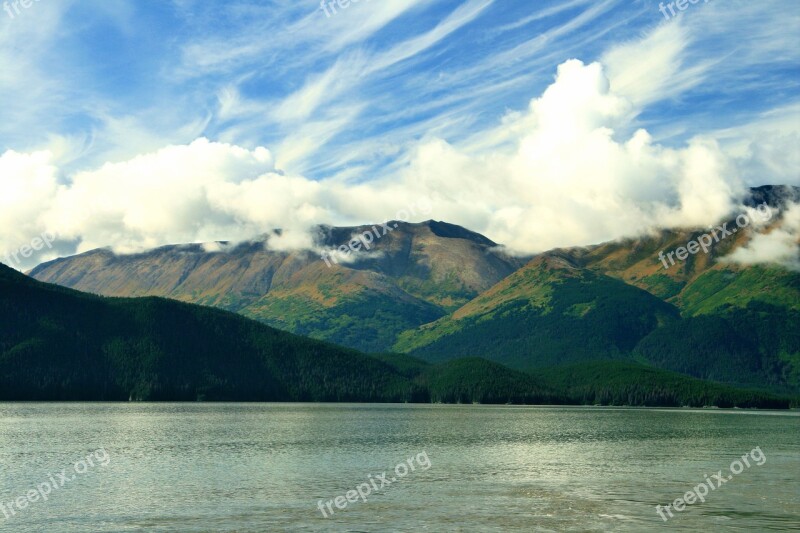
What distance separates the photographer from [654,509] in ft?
288

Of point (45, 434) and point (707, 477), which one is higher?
point (45, 434)

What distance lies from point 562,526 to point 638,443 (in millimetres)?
121807

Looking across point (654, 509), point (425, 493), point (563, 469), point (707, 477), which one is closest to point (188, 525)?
point (425, 493)

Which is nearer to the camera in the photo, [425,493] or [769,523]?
[769,523]

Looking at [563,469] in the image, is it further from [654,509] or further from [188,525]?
[188,525]

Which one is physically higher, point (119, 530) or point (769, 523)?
point (119, 530)

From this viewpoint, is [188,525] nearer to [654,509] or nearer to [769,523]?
[654,509]

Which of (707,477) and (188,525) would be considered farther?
(707,477)

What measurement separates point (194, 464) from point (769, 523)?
289 feet

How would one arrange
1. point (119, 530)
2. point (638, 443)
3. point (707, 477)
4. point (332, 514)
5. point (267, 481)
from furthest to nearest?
point (638, 443)
point (707, 477)
point (267, 481)
point (332, 514)
point (119, 530)

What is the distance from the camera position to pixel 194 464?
130500 millimetres

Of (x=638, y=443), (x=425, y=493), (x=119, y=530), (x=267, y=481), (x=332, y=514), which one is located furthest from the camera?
(x=638, y=443)

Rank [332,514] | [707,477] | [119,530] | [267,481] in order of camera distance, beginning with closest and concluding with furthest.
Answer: [119,530] → [332,514] → [267,481] → [707,477]

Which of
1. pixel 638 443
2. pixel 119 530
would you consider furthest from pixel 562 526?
pixel 638 443
